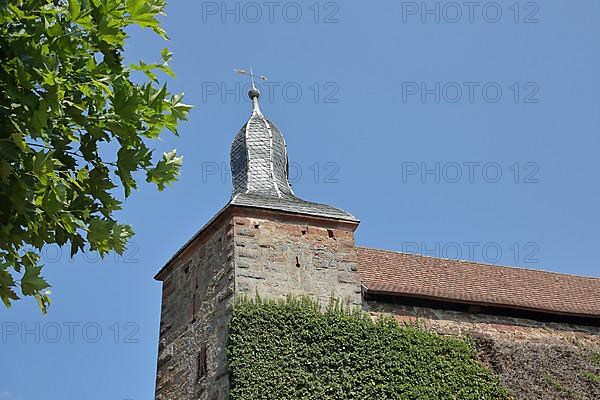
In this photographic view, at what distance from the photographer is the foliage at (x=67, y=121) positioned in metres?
3.98

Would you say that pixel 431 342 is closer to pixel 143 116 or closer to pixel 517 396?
pixel 517 396

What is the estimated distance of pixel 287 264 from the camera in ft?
40.2

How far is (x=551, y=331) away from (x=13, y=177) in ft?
37.2

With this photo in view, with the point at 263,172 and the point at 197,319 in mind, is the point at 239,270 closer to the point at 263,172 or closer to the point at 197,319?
the point at 197,319

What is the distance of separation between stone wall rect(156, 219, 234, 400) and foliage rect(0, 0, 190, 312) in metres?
7.25

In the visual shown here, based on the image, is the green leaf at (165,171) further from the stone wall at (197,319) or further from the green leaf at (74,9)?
the stone wall at (197,319)

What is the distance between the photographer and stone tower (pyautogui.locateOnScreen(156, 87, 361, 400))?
471 inches

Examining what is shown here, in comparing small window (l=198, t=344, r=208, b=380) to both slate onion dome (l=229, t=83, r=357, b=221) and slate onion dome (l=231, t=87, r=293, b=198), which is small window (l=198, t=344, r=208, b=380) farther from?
slate onion dome (l=231, t=87, r=293, b=198)

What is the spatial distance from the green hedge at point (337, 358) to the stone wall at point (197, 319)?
42 cm

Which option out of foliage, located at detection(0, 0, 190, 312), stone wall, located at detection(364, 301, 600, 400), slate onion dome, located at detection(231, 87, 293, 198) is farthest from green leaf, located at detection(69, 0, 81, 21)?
slate onion dome, located at detection(231, 87, 293, 198)

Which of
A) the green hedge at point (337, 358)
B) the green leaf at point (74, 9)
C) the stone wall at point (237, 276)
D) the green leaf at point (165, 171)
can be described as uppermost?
the stone wall at point (237, 276)

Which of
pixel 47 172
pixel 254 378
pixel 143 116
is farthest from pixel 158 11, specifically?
pixel 254 378

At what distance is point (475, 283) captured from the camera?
14227mm

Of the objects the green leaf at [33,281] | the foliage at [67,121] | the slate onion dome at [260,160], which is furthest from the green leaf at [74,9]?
the slate onion dome at [260,160]
